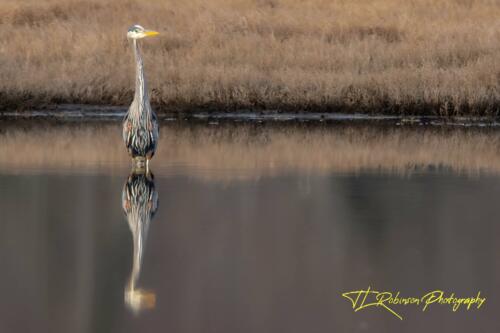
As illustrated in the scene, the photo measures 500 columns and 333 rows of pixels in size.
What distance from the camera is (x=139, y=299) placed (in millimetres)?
7496

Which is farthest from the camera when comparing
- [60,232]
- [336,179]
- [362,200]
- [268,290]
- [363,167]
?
[363,167]

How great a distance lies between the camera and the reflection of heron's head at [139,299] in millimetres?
7371

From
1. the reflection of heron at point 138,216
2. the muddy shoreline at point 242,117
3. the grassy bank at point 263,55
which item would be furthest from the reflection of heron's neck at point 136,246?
the grassy bank at point 263,55

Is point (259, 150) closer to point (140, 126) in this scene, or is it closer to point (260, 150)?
point (260, 150)

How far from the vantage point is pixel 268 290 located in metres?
7.75

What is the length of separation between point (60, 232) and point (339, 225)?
201 centimetres

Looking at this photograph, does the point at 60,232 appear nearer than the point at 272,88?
Yes

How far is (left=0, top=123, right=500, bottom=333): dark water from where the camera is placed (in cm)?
717

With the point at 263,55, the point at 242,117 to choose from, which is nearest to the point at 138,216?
the point at 242,117

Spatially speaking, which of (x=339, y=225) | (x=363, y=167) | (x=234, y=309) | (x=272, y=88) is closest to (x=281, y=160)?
(x=363, y=167)

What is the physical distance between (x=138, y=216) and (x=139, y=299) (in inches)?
109

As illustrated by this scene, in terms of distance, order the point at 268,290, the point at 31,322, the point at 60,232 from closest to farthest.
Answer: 1. the point at 31,322
2. the point at 268,290
3. the point at 60,232

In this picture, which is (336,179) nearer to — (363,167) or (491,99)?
(363,167)
